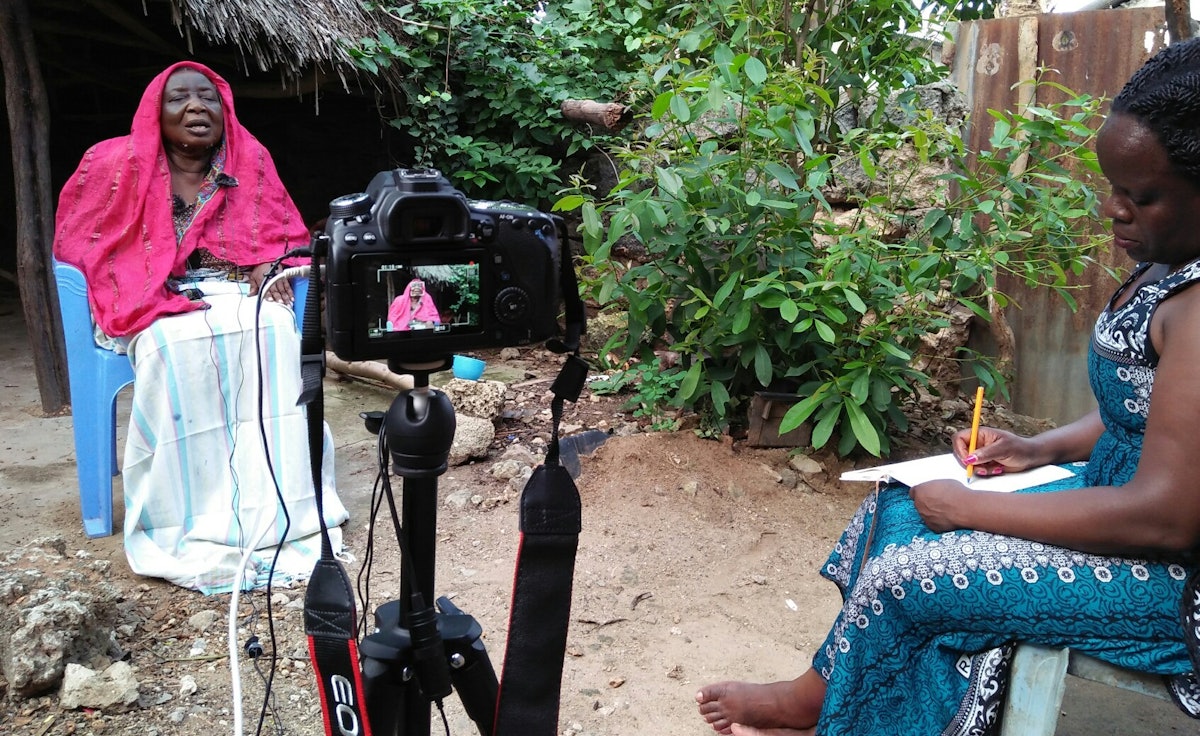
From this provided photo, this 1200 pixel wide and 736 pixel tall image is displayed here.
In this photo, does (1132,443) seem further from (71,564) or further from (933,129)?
(71,564)

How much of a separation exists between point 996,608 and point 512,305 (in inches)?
34.3

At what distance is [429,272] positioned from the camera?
1.17 metres

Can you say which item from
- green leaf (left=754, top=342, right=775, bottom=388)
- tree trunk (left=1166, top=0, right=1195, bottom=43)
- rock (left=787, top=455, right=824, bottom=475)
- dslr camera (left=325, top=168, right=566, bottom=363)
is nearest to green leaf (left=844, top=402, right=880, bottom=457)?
green leaf (left=754, top=342, right=775, bottom=388)

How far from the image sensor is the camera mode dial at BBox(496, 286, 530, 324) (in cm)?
122

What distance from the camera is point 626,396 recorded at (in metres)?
4.24

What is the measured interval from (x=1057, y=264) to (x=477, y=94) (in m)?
3.37

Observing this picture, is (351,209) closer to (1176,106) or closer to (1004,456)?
(1176,106)

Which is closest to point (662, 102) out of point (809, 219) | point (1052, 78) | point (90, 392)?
point (809, 219)

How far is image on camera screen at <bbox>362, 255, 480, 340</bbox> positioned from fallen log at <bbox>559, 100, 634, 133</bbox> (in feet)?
12.0

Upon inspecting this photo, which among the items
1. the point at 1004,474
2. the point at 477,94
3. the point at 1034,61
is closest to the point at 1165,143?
the point at 1004,474

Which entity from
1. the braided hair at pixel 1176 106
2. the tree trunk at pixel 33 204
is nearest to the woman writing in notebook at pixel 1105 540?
the braided hair at pixel 1176 106

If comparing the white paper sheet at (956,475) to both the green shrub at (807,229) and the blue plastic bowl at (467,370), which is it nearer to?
the green shrub at (807,229)

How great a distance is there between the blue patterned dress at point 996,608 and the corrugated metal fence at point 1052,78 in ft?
7.91

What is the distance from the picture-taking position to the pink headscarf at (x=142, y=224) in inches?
110
